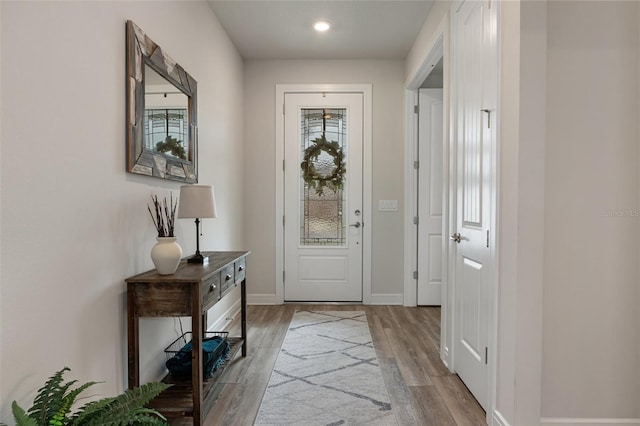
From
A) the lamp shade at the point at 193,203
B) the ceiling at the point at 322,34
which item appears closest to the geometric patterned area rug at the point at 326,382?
the lamp shade at the point at 193,203

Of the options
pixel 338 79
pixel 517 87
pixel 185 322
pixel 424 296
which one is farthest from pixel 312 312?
pixel 517 87

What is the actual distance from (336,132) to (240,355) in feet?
8.53

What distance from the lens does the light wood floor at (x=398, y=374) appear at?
7.06 ft

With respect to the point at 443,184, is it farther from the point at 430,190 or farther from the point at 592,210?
the point at 430,190

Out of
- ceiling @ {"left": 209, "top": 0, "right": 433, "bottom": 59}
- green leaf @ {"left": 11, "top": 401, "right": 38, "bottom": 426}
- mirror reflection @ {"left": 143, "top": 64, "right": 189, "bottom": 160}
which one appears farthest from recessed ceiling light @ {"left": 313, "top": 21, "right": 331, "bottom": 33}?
green leaf @ {"left": 11, "top": 401, "right": 38, "bottom": 426}

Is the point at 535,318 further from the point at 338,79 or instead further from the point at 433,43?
the point at 338,79

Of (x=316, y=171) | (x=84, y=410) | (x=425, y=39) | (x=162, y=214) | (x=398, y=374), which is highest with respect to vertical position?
(x=425, y=39)

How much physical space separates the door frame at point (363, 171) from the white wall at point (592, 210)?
9.15 ft

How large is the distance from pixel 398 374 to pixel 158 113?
2158 mm

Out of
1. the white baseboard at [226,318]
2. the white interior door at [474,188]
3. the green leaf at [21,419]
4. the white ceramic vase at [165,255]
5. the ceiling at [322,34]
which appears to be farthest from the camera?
the white baseboard at [226,318]

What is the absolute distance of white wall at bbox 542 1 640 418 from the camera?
5.91ft

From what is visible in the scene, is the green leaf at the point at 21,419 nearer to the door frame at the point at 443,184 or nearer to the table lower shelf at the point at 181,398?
the table lower shelf at the point at 181,398

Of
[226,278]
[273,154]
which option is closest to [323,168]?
[273,154]

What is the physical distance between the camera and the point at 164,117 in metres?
2.38
